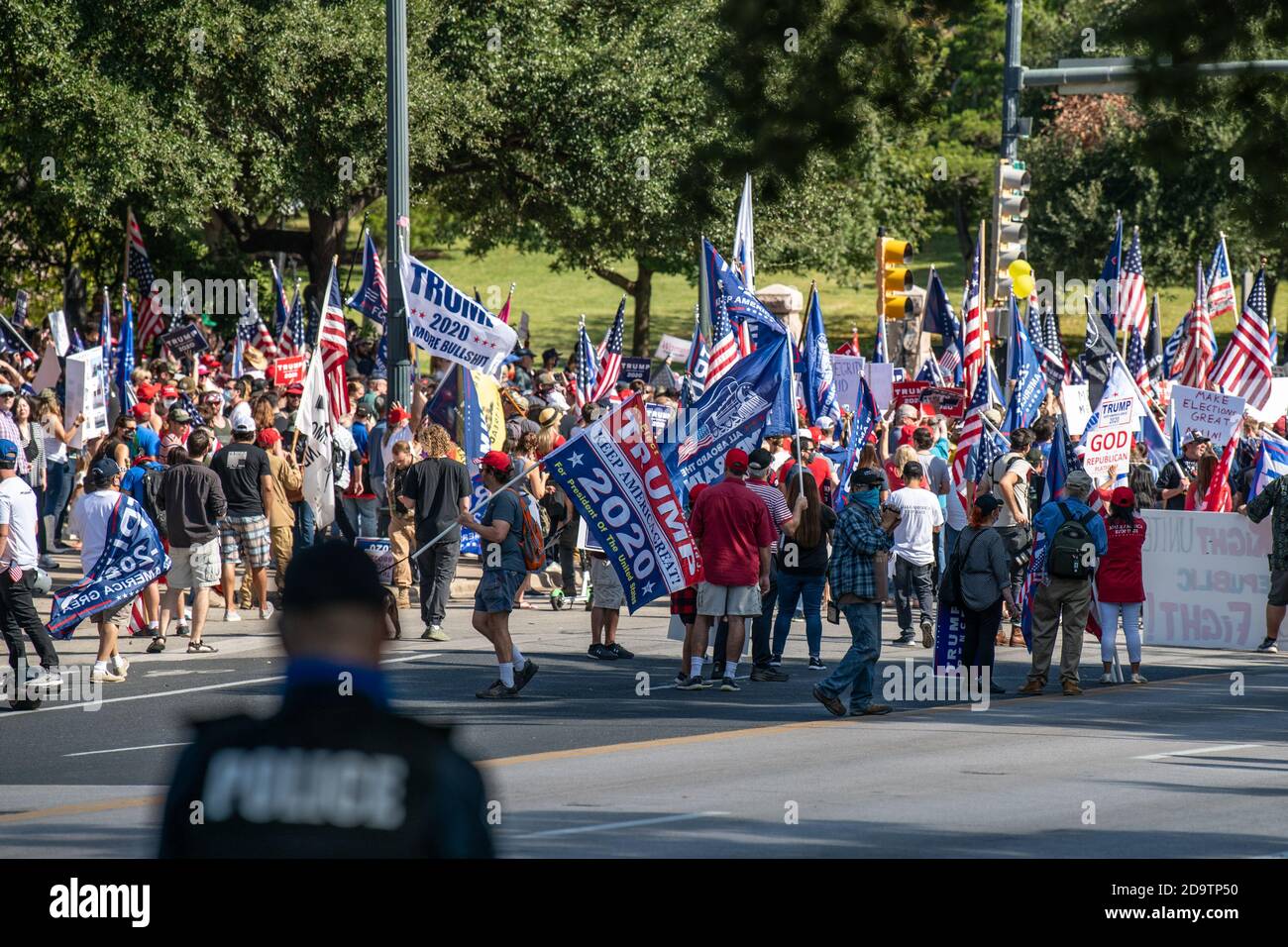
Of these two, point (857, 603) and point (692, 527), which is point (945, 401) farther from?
point (857, 603)

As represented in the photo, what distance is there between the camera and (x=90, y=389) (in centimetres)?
1838

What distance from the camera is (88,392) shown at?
18.3 m

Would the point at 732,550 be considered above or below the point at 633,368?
below

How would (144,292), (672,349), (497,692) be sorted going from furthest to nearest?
1. (144,292)
2. (672,349)
3. (497,692)

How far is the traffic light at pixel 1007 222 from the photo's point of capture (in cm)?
1825

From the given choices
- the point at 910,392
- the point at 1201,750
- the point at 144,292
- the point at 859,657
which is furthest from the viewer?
the point at 144,292

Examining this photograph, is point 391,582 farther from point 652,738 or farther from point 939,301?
point 939,301

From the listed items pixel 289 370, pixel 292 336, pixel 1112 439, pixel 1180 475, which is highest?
pixel 292 336

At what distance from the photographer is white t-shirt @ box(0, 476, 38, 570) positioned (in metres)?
11.7

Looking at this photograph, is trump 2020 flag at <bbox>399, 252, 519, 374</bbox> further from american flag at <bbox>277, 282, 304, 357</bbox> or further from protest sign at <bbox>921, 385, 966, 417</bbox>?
american flag at <bbox>277, 282, 304, 357</bbox>

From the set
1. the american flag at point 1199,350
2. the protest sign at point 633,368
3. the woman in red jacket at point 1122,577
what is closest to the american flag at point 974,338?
the american flag at point 1199,350

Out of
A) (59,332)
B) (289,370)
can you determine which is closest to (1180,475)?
(289,370)

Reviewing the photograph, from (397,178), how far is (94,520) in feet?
17.8

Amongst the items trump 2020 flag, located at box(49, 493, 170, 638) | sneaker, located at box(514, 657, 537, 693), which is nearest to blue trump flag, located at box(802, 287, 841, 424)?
sneaker, located at box(514, 657, 537, 693)
